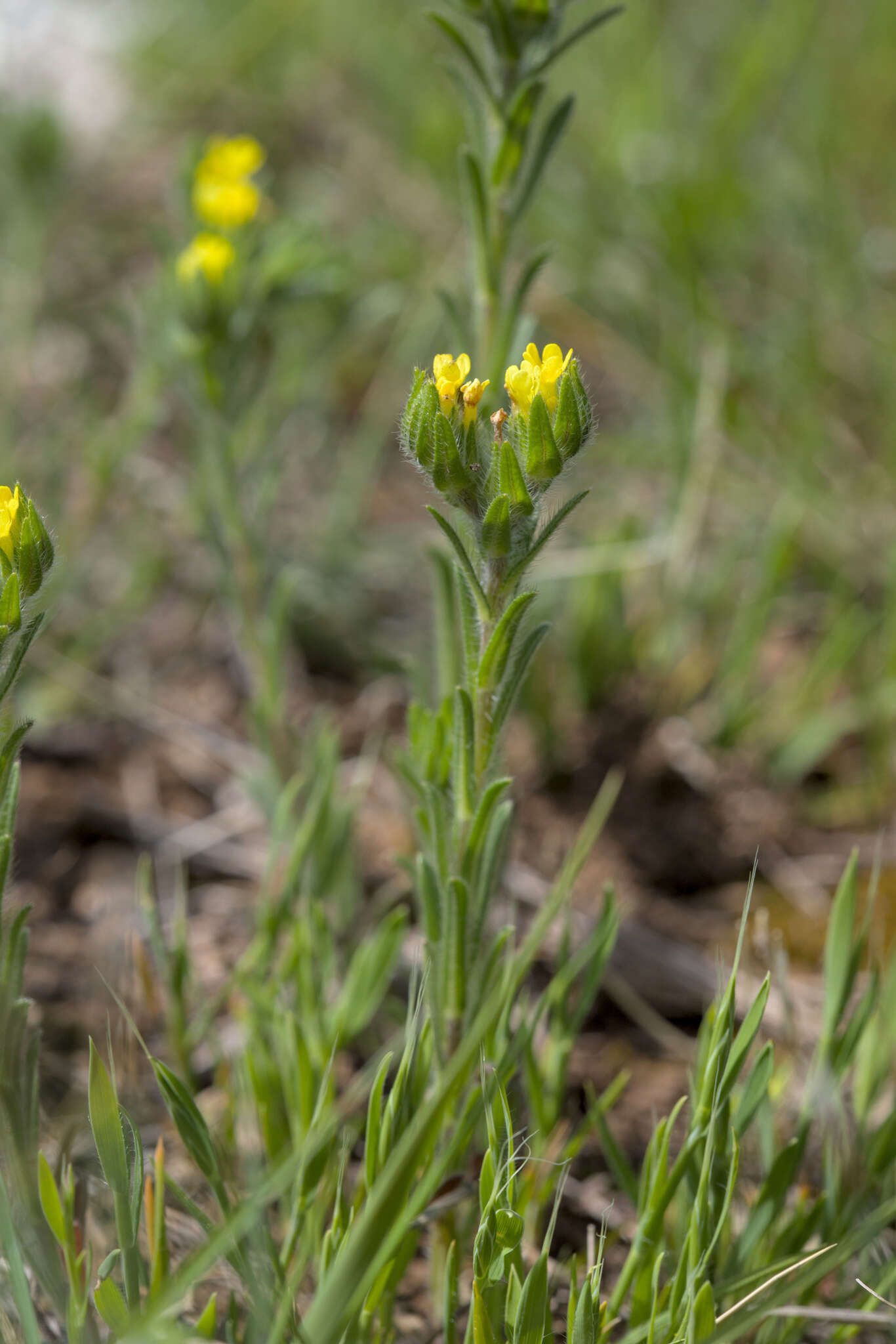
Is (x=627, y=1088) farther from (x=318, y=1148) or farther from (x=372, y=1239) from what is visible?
(x=372, y=1239)

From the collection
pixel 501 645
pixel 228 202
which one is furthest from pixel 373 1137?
pixel 228 202

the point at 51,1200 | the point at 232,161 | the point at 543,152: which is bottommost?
the point at 51,1200

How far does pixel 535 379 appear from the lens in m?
1.06

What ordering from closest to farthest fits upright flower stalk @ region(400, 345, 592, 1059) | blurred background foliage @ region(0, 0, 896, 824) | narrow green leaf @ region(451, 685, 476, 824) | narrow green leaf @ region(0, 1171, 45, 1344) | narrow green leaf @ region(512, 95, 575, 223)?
narrow green leaf @ region(0, 1171, 45, 1344)
upright flower stalk @ region(400, 345, 592, 1059)
narrow green leaf @ region(451, 685, 476, 824)
narrow green leaf @ region(512, 95, 575, 223)
blurred background foliage @ region(0, 0, 896, 824)

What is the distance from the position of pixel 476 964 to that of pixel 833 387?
2.48 meters

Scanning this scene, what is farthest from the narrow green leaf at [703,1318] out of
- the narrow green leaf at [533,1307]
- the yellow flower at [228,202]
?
the yellow flower at [228,202]

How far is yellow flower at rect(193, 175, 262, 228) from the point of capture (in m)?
1.93

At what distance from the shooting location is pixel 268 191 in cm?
372

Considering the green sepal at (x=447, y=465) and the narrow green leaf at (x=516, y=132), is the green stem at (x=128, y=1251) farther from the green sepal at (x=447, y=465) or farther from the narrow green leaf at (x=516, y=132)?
the narrow green leaf at (x=516, y=132)

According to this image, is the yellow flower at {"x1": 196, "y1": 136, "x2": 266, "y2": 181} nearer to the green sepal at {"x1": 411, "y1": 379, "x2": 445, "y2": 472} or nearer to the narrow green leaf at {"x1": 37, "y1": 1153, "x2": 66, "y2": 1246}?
the green sepal at {"x1": 411, "y1": 379, "x2": 445, "y2": 472}

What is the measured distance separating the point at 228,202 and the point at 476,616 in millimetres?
1198

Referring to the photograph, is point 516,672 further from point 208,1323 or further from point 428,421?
point 208,1323

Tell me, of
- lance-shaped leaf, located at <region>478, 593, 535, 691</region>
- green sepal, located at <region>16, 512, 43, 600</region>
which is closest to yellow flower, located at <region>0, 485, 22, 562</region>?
green sepal, located at <region>16, 512, 43, 600</region>

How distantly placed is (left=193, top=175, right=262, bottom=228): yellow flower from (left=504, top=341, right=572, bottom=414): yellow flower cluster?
1.11 m
